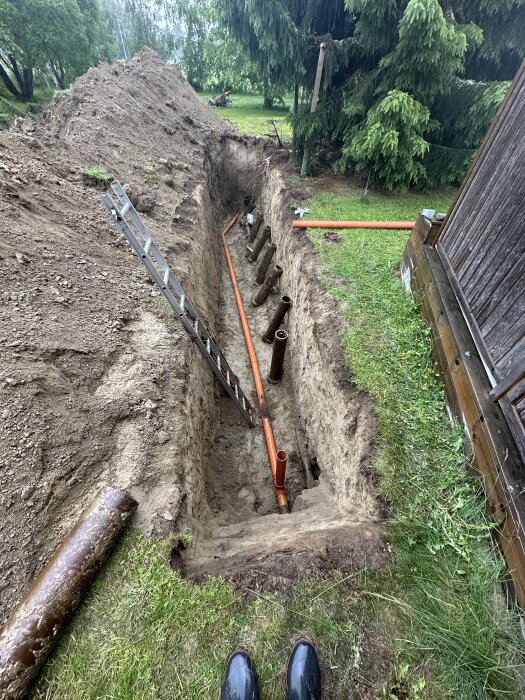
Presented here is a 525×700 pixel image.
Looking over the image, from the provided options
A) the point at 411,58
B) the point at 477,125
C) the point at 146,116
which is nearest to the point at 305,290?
the point at 411,58

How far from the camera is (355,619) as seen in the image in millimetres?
2447

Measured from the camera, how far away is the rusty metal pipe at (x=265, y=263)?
28.9 ft

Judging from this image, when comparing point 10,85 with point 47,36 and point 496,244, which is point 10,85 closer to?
point 47,36

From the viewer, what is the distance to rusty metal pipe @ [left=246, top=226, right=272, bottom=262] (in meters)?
9.55

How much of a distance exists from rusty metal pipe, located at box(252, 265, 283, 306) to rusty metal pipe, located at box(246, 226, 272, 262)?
187cm

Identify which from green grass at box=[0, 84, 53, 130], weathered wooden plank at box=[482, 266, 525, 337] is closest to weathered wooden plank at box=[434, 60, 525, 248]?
weathered wooden plank at box=[482, 266, 525, 337]

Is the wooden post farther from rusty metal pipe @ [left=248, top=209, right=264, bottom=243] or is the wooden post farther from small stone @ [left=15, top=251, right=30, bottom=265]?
small stone @ [left=15, top=251, right=30, bottom=265]

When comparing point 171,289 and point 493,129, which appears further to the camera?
point 171,289

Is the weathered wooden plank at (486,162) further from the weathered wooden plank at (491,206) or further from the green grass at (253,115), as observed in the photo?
the green grass at (253,115)

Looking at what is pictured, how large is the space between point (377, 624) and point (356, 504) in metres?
1.13

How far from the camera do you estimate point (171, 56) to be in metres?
25.4

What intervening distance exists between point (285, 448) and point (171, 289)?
333 centimetres

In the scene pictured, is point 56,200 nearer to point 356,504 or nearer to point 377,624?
point 356,504

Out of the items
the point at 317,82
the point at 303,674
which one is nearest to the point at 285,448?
the point at 303,674
